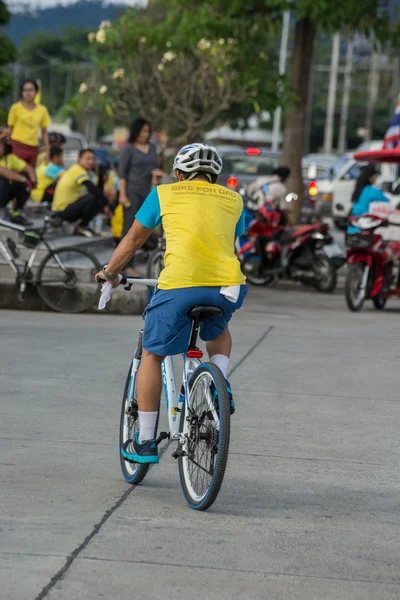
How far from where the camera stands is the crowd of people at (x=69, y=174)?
15.1 m

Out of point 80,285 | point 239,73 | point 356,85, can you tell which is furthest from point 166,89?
point 356,85

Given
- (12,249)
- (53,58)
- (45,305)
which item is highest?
(53,58)

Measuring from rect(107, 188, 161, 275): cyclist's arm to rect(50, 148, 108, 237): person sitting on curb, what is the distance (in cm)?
1094

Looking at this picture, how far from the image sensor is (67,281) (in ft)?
45.0

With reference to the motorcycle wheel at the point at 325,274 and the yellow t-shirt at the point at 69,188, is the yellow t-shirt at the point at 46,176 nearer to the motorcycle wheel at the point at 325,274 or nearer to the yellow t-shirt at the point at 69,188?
the yellow t-shirt at the point at 69,188

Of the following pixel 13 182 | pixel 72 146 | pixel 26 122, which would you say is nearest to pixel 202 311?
pixel 13 182

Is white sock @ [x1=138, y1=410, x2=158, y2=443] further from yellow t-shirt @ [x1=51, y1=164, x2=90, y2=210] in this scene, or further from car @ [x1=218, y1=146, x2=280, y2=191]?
car @ [x1=218, y1=146, x2=280, y2=191]

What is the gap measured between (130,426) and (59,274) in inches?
286

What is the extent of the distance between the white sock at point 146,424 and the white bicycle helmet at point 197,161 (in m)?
1.14

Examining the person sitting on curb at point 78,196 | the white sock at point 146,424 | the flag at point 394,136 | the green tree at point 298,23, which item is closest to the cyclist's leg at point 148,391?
the white sock at point 146,424

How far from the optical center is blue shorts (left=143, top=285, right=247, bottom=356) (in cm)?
598

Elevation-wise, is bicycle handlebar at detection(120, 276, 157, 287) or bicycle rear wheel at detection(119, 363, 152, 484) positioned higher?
bicycle handlebar at detection(120, 276, 157, 287)

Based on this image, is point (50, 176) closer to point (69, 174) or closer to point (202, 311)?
point (69, 174)

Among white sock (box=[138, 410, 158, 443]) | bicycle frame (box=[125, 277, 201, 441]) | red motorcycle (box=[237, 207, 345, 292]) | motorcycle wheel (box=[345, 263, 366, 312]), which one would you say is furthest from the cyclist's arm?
red motorcycle (box=[237, 207, 345, 292])
